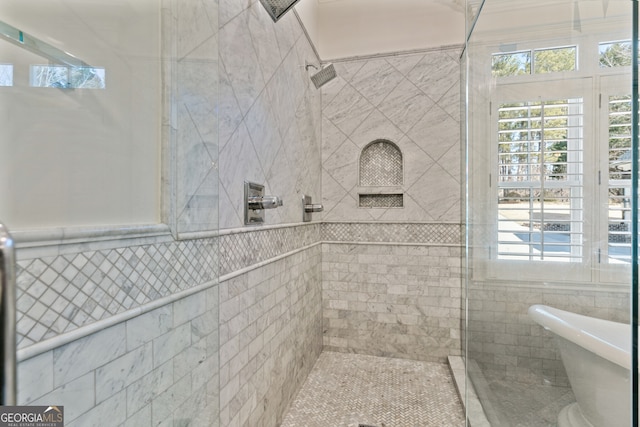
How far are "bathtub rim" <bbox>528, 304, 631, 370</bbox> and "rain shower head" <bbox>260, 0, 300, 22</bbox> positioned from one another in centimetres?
194

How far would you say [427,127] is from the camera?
2.44m

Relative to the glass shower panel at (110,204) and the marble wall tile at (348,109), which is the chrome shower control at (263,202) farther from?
the marble wall tile at (348,109)

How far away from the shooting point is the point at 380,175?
2590mm

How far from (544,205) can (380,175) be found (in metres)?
1.17

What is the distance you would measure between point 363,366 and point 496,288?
44.8 inches

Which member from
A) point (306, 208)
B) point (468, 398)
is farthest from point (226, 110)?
point (468, 398)

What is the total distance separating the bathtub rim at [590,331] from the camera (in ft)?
3.67

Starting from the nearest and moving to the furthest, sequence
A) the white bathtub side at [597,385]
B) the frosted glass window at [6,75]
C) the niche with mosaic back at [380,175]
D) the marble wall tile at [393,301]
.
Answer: the frosted glass window at [6,75] → the white bathtub side at [597,385] → the marble wall tile at [393,301] → the niche with mosaic back at [380,175]

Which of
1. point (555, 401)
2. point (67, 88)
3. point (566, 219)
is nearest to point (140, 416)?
point (67, 88)

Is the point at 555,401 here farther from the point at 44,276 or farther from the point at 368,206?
the point at 44,276

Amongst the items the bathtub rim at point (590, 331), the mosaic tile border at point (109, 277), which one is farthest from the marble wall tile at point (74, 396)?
the bathtub rim at point (590, 331)

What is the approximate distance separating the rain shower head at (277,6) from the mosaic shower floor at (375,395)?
2.20m

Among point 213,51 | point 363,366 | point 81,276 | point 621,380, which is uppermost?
point 213,51

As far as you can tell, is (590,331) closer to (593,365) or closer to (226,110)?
(593,365)
